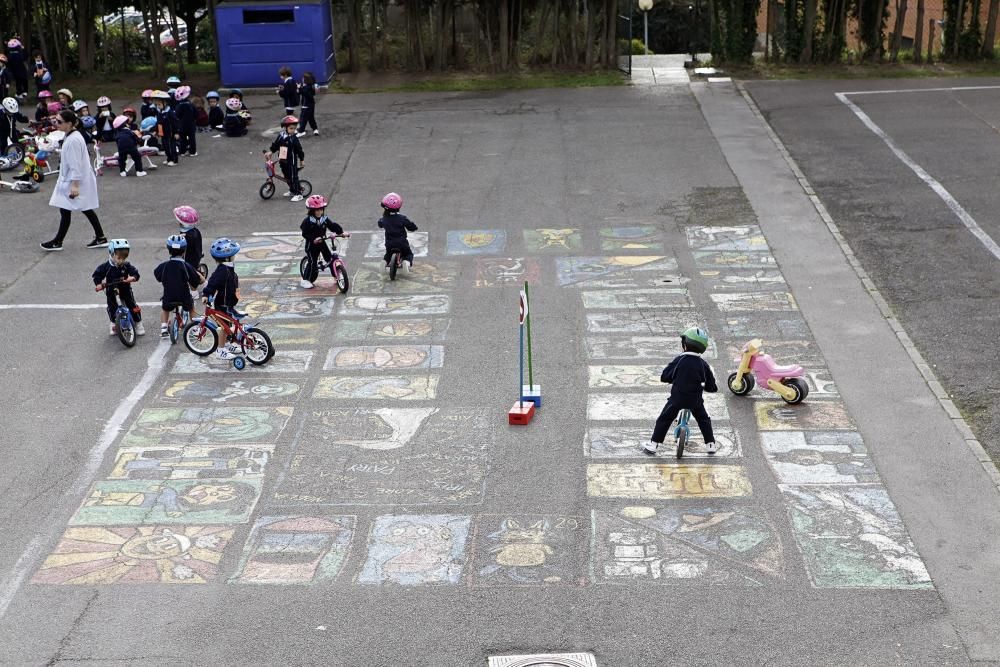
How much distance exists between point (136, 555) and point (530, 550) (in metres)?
3.47

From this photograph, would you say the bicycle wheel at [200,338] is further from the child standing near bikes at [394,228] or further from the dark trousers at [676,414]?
the dark trousers at [676,414]

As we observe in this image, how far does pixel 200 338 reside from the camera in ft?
49.2

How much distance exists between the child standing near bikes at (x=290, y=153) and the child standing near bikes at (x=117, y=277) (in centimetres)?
641

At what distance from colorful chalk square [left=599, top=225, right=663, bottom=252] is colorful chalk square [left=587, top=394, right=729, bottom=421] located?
559 centimetres

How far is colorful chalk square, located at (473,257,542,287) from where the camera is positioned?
1758cm

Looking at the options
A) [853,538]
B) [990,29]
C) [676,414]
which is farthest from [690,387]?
[990,29]

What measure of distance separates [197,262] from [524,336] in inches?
194

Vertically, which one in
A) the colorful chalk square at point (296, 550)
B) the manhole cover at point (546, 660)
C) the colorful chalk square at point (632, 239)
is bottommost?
the manhole cover at point (546, 660)

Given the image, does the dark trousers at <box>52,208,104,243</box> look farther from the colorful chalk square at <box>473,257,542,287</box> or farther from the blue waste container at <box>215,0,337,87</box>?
the blue waste container at <box>215,0,337,87</box>

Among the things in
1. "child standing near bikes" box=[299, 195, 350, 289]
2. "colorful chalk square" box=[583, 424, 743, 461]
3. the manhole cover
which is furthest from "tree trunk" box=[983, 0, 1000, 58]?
the manhole cover

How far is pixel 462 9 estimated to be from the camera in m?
33.1

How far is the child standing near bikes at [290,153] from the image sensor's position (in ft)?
69.6

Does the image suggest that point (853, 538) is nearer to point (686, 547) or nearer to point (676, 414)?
point (686, 547)

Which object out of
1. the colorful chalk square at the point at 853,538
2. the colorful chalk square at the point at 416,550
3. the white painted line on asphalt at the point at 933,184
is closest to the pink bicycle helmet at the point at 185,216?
the colorful chalk square at the point at 416,550
